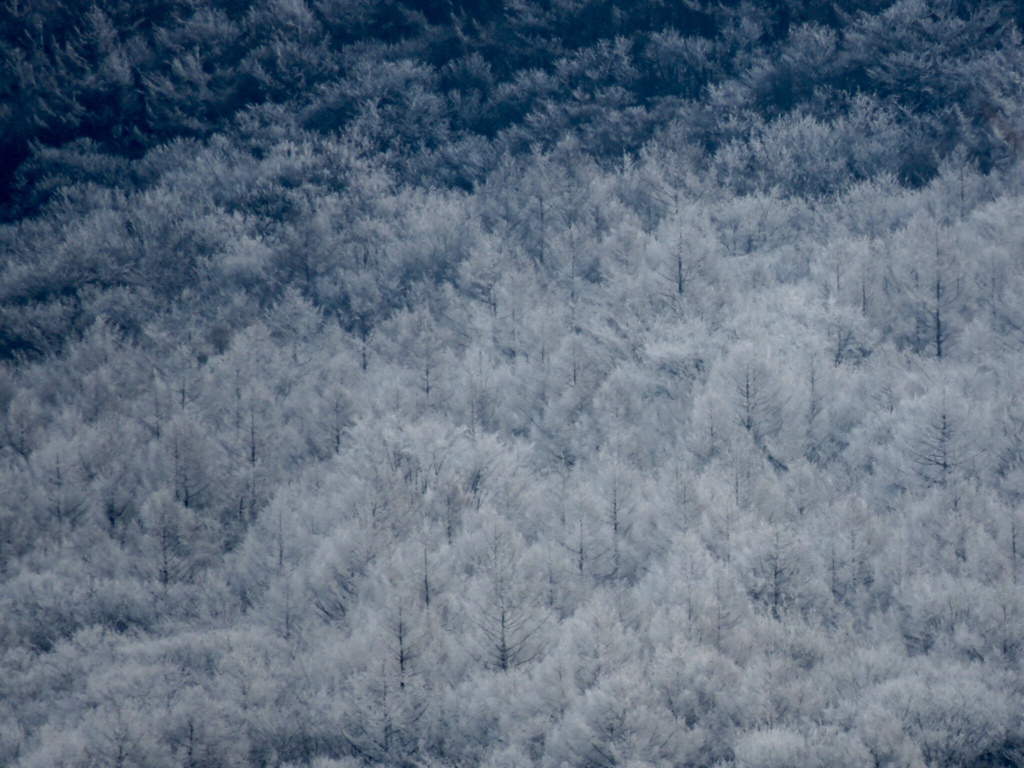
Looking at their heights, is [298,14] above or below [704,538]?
above

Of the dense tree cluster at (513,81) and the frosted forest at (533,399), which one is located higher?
the dense tree cluster at (513,81)

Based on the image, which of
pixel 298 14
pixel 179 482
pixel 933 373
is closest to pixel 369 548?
pixel 179 482

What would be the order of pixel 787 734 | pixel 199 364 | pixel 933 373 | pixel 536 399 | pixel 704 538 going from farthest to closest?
pixel 199 364, pixel 536 399, pixel 933 373, pixel 704 538, pixel 787 734

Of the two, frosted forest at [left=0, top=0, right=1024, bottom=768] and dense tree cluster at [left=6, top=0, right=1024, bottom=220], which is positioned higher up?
dense tree cluster at [left=6, top=0, right=1024, bottom=220]

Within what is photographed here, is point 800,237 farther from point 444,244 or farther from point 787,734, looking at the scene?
point 787,734

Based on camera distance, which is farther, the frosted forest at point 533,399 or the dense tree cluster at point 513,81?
the dense tree cluster at point 513,81

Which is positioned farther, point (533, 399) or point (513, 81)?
Answer: point (513, 81)

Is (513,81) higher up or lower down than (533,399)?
higher up

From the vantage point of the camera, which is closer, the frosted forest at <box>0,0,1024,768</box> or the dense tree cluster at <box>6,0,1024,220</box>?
the frosted forest at <box>0,0,1024,768</box>
